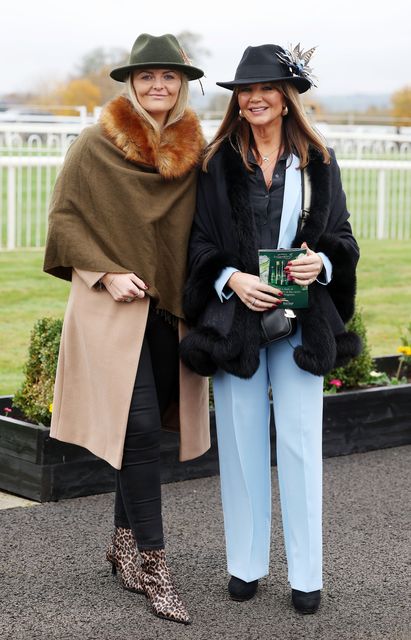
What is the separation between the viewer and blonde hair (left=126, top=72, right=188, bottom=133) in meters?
4.00

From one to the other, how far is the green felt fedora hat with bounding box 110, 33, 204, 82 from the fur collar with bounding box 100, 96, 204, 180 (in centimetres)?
13

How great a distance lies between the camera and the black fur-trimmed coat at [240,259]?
397 centimetres

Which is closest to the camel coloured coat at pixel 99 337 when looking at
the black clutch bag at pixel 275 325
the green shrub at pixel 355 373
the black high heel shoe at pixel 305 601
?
the black clutch bag at pixel 275 325

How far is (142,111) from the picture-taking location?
3.99 m

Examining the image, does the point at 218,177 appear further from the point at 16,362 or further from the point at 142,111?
the point at 16,362

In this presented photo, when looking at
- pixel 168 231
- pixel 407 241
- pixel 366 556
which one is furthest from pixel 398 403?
pixel 407 241

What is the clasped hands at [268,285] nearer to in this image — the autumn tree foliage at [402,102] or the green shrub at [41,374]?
the green shrub at [41,374]

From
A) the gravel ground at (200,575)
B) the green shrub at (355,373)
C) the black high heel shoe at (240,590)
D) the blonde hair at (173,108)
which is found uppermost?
the blonde hair at (173,108)

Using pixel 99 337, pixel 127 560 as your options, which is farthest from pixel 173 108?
pixel 127 560

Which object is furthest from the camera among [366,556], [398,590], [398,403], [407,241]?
[407,241]

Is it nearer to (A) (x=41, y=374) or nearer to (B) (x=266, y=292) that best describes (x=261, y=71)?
(B) (x=266, y=292)

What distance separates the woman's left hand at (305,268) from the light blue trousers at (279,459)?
0.27 metres

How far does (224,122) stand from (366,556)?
1.97 meters

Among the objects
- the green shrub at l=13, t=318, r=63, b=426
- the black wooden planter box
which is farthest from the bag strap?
the green shrub at l=13, t=318, r=63, b=426
